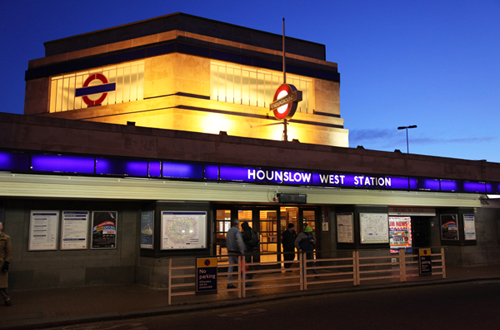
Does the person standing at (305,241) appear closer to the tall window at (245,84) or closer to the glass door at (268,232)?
the glass door at (268,232)

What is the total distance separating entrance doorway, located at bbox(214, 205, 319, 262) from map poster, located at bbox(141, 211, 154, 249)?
299 cm

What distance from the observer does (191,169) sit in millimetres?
13617

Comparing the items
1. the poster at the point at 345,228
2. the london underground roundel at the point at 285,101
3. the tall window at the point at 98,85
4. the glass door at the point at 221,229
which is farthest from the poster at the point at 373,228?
the tall window at the point at 98,85

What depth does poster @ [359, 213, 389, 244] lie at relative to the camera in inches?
668

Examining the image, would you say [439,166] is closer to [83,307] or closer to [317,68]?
[317,68]

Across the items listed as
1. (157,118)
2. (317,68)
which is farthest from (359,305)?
(317,68)

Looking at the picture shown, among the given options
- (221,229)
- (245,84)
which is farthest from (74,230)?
(245,84)

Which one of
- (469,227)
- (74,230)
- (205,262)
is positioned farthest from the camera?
(469,227)

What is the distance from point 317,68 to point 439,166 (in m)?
8.46

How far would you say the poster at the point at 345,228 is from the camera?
17000mm

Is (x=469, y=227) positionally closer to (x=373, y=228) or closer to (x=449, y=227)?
(x=449, y=227)


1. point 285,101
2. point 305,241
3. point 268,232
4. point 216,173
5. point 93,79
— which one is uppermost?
point 93,79

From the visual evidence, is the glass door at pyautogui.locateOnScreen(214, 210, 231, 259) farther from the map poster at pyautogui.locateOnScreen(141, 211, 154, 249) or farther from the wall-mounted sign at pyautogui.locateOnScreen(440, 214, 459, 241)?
the wall-mounted sign at pyautogui.locateOnScreen(440, 214, 459, 241)

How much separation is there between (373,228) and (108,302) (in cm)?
1040
